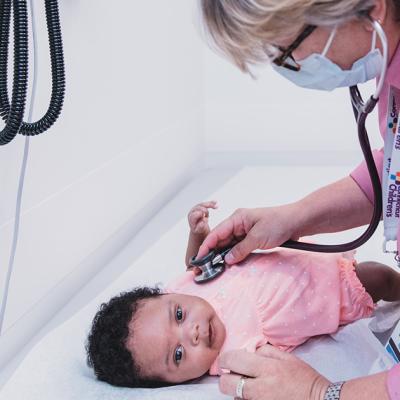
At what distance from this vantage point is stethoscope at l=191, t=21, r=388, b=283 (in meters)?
1.10

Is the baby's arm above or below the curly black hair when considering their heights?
above

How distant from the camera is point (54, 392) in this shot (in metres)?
1.35

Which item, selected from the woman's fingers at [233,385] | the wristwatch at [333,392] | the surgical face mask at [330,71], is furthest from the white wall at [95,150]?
the wristwatch at [333,392]

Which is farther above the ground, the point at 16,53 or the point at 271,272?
the point at 16,53

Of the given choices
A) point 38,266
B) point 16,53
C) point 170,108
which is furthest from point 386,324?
point 170,108

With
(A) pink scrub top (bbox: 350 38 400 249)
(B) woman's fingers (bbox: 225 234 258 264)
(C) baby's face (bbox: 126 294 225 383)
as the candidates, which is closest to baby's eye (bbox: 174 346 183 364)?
(C) baby's face (bbox: 126 294 225 383)

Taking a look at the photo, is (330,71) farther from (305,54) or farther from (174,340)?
(174,340)

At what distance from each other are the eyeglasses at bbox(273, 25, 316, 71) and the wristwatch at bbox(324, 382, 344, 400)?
1.84 ft

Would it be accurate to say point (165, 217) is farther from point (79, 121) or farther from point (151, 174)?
point (79, 121)

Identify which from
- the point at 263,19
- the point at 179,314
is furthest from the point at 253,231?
the point at 263,19

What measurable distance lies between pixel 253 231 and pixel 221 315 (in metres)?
0.22

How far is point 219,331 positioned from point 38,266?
0.62m

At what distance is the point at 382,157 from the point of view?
56.6 inches

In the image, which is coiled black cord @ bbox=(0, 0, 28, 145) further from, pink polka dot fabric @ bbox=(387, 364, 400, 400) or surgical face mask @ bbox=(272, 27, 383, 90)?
pink polka dot fabric @ bbox=(387, 364, 400, 400)
